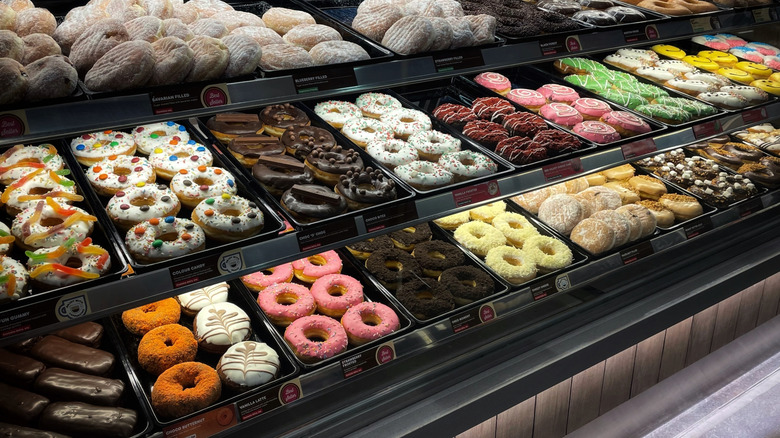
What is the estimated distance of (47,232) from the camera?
1896 millimetres

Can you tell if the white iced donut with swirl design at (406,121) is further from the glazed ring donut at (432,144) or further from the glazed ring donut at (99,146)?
the glazed ring donut at (99,146)

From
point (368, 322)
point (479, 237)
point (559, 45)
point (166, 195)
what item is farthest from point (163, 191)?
point (559, 45)

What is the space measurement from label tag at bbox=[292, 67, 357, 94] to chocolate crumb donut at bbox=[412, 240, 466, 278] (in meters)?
0.93

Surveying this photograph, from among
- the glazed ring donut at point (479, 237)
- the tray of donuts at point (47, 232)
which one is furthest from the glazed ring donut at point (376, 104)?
the tray of donuts at point (47, 232)

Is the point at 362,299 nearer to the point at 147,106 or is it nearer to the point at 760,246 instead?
the point at 147,106

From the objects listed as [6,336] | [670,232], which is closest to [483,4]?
[670,232]

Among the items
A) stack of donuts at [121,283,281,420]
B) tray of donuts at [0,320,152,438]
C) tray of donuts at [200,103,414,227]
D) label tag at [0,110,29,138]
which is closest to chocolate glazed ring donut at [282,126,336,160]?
tray of donuts at [200,103,414,227]

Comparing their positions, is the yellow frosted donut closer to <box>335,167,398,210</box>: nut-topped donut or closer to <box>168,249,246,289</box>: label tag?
<box>335,167,398,210</box>: nut-topped donut

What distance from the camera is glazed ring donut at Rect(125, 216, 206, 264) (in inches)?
73.0

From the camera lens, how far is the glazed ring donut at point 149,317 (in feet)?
7.25

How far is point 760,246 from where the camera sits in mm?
3293

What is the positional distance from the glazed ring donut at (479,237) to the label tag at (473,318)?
387mm

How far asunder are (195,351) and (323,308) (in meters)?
0.50

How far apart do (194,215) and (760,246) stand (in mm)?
2730
